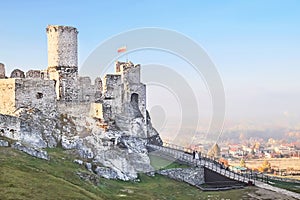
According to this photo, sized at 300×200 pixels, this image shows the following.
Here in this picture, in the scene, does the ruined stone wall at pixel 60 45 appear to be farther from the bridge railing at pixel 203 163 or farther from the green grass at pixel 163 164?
the bridge railing at pixel 203 163

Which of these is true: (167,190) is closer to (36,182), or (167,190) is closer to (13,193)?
(36,182)

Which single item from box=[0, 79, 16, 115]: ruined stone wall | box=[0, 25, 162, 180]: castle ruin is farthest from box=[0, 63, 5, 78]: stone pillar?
box=[0, 79, 16, 115]: ruined stone wall

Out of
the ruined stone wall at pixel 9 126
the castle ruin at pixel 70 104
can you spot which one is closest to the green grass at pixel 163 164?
the castle ruin at pixel 70 104

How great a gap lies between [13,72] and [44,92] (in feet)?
21.6

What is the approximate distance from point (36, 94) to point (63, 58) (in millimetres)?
7141

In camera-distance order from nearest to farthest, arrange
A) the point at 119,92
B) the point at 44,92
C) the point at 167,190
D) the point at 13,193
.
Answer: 1. the point at 13,193
2. the point at 167,190
3. the point at 44,92
4. the point at 119,92

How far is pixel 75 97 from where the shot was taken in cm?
5041

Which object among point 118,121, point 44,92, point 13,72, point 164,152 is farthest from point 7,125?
point 164,152

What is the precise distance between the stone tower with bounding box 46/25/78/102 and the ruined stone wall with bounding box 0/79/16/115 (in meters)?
6.77

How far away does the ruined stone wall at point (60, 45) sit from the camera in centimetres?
5003

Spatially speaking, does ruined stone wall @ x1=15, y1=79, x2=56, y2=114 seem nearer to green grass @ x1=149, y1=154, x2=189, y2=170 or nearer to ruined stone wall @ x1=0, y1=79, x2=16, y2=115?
ruined stone wall @ x1=0, y1=79, x2=16, y2=115

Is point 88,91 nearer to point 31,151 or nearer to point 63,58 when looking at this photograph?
point 63,58

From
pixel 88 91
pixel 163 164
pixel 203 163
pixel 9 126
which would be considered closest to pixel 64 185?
pixel 9 126

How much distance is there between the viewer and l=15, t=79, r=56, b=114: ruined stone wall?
43.9 meters
